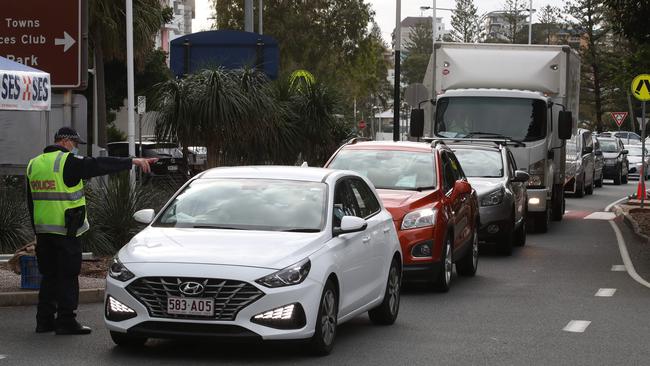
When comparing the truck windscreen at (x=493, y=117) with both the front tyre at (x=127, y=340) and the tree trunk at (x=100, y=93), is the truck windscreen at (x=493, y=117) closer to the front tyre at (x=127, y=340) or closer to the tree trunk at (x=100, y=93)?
the front tyre at (x=127, y=340)

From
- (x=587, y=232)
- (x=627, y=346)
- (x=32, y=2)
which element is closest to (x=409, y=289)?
(x=627, y=346)

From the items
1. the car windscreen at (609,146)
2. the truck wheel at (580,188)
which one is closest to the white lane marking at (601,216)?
the truck wheel at (580,188)

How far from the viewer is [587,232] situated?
83.3 feet

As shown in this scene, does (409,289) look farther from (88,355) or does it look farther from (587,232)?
(587,232)

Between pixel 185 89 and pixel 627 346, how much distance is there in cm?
1668

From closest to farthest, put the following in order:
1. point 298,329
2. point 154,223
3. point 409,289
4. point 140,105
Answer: point 298,329 < point 154,223 < point 409,289 < point 140,105

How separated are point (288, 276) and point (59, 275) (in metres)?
2.41

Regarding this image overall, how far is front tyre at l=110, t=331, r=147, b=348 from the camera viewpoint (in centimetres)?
1019

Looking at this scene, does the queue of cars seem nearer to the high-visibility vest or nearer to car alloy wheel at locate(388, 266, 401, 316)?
car alloy wheel at locate(388, 266, 401, 316)

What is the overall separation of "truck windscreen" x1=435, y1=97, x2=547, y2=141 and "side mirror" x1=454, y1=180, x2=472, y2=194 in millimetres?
6992

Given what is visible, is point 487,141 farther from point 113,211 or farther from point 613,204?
point 613,204

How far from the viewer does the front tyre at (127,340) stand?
10.2 meters

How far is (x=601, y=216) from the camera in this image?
1181 inches

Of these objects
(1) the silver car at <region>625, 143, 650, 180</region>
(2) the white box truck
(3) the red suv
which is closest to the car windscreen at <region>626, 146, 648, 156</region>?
(1) the silver car at <region>625, 143, 650, 180</region>
